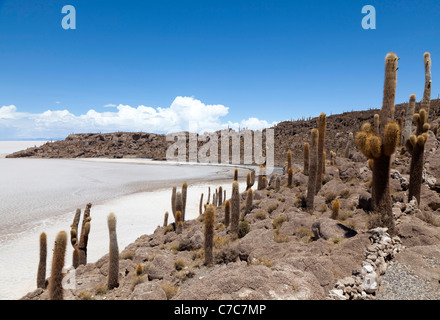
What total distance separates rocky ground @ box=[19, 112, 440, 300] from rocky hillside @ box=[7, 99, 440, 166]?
4898 cm

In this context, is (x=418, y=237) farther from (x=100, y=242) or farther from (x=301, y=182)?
(x=100, y=242)

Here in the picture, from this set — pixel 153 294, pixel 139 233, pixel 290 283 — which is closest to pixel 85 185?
pixel 139 233

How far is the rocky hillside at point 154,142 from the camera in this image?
65812mm

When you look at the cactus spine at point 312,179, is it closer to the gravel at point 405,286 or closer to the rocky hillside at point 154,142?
the gravel at point 405,286

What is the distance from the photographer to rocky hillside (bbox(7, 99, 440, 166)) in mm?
65812

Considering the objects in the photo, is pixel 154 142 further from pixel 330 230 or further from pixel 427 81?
pixel 330 230

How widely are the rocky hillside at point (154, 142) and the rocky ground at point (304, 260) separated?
48978mm

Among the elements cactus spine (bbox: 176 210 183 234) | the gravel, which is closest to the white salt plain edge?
cactus spine (bbox: 176 210 183 234)

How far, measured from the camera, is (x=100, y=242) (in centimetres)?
1667

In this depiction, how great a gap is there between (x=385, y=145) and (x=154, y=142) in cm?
10410
